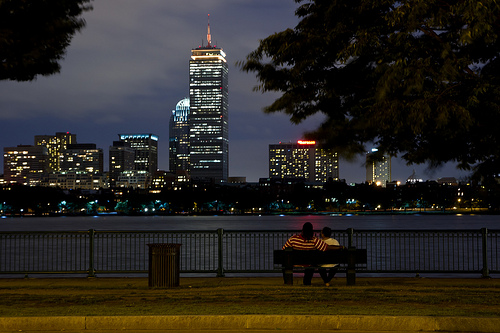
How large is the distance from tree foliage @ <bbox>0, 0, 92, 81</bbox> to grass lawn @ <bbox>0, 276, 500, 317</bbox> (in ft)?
16.6

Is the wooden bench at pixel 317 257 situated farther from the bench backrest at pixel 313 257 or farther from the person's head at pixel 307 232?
the person's head at pixel 307 232

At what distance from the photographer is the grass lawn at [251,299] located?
453 inches

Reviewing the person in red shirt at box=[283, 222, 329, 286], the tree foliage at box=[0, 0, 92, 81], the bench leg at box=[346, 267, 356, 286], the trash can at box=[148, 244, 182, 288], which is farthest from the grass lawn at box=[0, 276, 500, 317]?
the tree foliage at box=[0, 0, 92, 81]

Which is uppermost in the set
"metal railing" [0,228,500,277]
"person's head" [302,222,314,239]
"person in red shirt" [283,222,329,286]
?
"person's head" [302,222,314,239]

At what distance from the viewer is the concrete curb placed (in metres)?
10.6

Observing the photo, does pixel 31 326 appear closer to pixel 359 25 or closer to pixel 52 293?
pixel 52 293

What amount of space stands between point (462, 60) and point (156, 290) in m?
8.38

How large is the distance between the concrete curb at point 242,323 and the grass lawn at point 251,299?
0.92ft

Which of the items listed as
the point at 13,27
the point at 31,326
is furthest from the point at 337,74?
the point at 31,326

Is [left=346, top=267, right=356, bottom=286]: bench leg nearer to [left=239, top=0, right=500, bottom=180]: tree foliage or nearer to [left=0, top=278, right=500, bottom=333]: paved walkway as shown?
[left=239, top=0, right=500, bottom=180]: tree foliage

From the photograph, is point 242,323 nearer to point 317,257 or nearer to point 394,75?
point 317,257

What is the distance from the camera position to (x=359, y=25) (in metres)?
14.7

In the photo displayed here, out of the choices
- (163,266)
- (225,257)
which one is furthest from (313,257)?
(225,257)

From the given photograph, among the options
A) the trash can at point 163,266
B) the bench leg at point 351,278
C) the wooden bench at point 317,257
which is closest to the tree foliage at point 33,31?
the trash can at point 163,266
